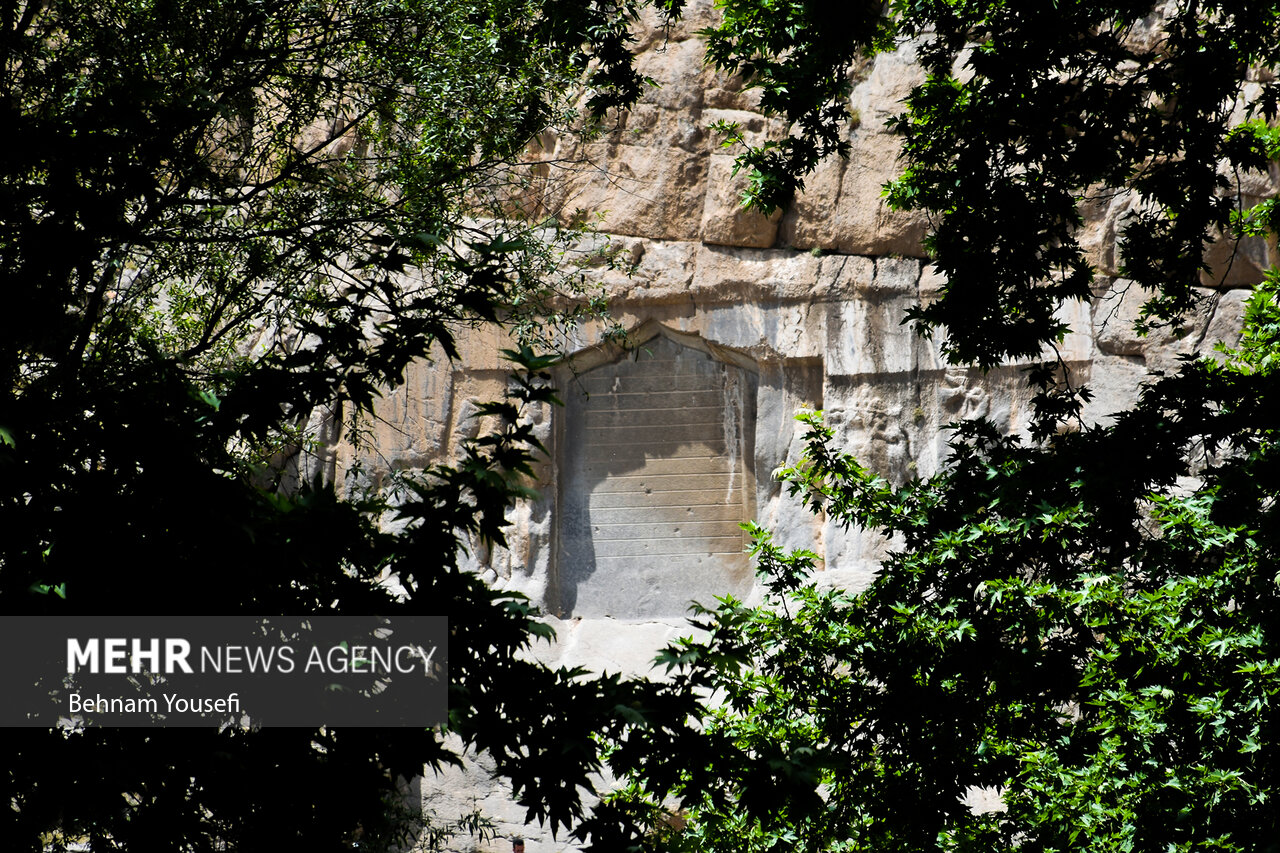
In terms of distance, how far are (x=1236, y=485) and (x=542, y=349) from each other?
5.78 m

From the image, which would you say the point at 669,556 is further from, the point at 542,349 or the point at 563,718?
the point at 563,718

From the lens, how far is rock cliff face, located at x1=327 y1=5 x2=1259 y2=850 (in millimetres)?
10820

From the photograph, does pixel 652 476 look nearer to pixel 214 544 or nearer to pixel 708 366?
pixel 708 366

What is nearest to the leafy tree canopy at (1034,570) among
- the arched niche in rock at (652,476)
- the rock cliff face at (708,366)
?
the rock cliff face at (708,366)

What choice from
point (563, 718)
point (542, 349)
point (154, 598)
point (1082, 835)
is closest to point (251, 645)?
point (154, 598)

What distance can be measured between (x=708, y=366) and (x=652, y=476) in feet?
4.11

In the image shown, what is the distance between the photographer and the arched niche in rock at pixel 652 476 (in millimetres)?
11461

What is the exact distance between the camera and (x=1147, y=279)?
605cm

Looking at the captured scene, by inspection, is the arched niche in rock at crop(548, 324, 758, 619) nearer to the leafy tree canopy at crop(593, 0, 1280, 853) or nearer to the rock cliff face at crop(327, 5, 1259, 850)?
the rock cliff face at crop(327, 5, 1259, 850)

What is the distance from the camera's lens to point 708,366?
38.2 feet

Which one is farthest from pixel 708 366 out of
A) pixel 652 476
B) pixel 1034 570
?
pixel 1034 570

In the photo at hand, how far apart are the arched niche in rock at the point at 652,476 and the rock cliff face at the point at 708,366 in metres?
0.02

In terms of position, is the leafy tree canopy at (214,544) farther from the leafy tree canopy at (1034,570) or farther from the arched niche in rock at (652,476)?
the arched niche in rock at (652,476)

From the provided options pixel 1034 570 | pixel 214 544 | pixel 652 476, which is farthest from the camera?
pixel 652 476
